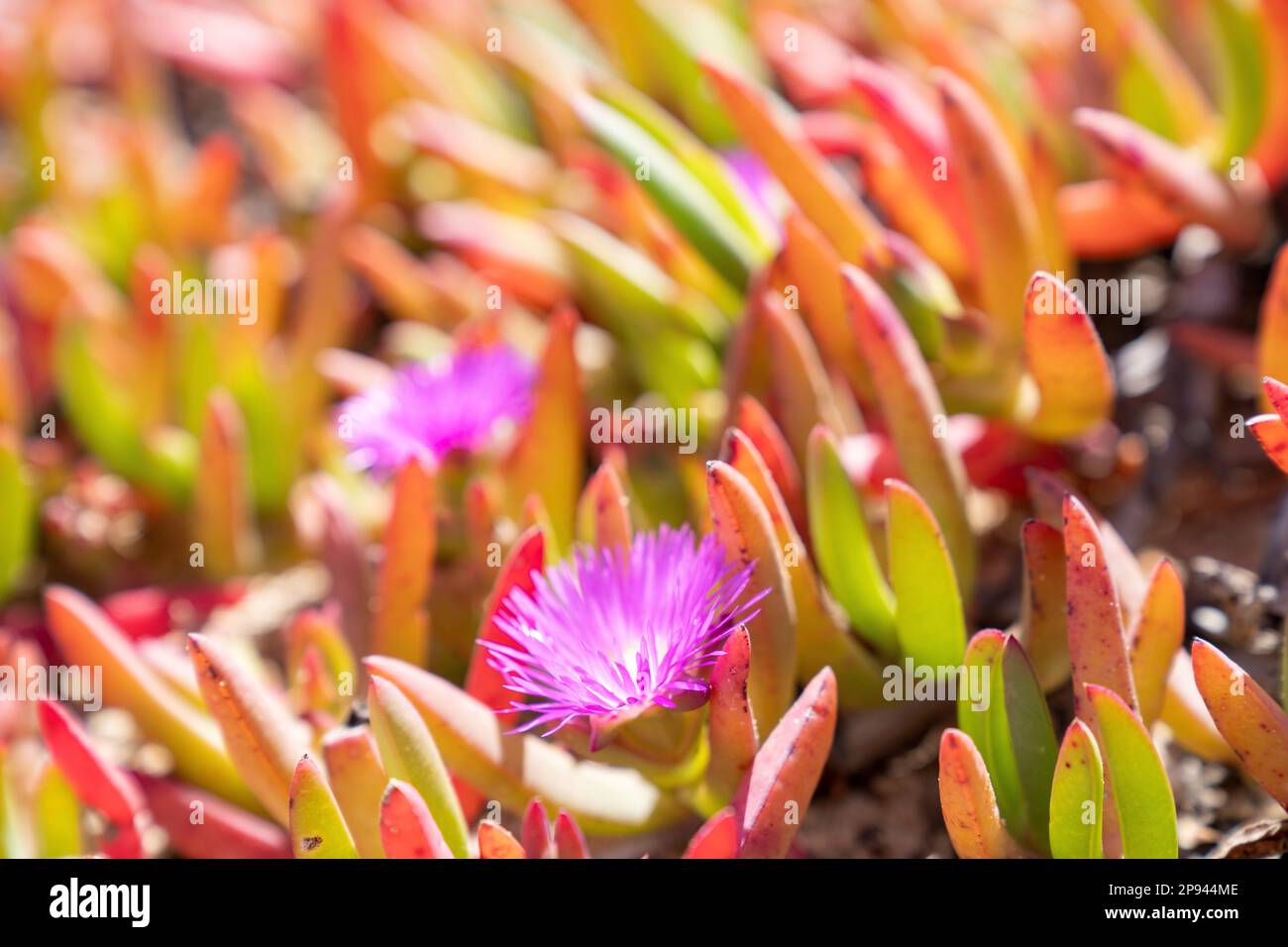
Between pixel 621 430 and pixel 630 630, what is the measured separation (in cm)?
38

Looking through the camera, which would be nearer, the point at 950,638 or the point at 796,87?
the point at 950,638

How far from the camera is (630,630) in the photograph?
0.65 metres

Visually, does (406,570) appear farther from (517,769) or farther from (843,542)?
(843,542)

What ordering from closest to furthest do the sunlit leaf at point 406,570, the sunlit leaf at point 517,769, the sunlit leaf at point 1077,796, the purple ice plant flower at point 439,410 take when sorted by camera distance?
the sunlit leaf at point 1077,796, the sunlit leaf at point 517,769, the sunlit leaf at point 406,570, the purple ice plant flower at point 439,410

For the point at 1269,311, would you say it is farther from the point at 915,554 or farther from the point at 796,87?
the point at 796,87

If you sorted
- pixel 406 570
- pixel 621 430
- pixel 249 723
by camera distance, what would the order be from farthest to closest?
1. pixel 621 430
2. pixel 406 570
3. pixel 249 723

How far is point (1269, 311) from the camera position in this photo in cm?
78

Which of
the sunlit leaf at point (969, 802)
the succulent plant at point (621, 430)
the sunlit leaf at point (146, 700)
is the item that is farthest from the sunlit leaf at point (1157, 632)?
the sunlit leaf at point (146, 700)

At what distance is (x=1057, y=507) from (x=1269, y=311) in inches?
7.3

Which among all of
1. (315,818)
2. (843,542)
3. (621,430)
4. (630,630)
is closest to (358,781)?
(315,818)

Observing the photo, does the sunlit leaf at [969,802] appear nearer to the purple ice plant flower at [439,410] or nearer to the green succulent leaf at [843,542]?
the green succulent leaf at [843,542]

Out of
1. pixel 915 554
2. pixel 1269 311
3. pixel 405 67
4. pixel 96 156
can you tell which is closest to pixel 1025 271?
pixel 1269 311

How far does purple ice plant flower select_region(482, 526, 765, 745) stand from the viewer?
623 mm

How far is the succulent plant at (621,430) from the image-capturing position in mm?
653
